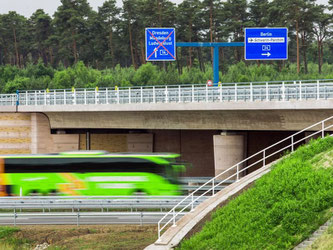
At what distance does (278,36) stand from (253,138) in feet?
26.5

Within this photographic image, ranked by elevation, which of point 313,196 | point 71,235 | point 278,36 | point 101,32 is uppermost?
point 101,32

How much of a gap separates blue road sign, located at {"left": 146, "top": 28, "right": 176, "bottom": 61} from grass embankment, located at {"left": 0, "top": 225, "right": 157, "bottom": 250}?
2336cm

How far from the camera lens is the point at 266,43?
154ft

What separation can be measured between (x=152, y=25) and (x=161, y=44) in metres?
53.0

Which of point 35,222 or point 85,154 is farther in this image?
point 85,154

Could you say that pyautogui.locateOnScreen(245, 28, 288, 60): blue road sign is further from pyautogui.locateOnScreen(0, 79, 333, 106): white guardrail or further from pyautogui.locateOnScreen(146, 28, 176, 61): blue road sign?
Answer: pyautogui.locateOnScreen(146, 28, 176, 61): blue road sign

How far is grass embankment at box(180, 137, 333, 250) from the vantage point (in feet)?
63.7

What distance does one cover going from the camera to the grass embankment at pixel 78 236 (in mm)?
24812

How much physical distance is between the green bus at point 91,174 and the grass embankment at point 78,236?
23.3 feet

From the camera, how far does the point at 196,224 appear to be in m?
21.9

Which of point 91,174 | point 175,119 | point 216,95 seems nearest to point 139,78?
point 175,119

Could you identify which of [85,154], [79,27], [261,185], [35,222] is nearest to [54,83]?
[79,27]

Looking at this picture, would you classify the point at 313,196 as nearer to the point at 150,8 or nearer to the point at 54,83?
the point at 54,83

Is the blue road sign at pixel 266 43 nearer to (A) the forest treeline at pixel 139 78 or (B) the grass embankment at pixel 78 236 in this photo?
(B) the grass embankment at pixel 78 236
